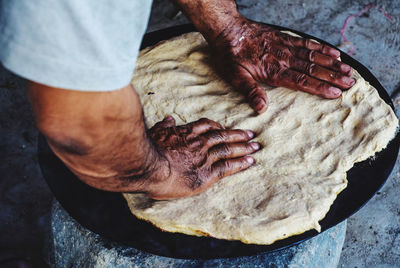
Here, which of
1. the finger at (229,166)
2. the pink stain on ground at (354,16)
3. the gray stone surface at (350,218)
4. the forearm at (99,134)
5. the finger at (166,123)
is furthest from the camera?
the pink stain on ground at (354,16)

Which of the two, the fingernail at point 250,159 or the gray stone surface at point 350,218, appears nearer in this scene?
the fingernail at point 250,159

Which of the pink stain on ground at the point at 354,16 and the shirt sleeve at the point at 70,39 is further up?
the shirt sleeve at the point at 70,39

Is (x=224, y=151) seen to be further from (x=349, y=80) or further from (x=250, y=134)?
(x=349, y=80)

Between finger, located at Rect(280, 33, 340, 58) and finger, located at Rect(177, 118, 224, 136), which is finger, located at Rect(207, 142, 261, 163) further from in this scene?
finger, located at Rect(280, 33, 340, 58)

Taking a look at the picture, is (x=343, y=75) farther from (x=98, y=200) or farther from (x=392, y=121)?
(x=98, y=200)

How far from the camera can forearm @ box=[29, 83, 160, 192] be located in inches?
33.4

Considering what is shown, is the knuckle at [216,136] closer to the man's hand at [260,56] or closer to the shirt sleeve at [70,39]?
the man's hand at [260,56]

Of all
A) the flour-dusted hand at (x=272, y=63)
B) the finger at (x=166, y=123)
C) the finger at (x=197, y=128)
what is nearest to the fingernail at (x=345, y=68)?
the flour-dusted hand at (x=272, y=63)

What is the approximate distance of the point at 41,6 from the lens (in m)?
0.65

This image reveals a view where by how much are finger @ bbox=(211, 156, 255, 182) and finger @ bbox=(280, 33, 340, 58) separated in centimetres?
64

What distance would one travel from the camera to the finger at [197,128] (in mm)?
1429

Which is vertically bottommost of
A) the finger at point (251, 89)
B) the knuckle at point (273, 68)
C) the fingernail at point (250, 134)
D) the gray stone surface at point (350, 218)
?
the gray stone surface at point (350, 218)

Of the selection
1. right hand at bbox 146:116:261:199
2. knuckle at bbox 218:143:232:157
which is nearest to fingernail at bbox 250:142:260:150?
right hand at bbox 146:116:261:199

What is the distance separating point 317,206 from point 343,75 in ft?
2.02
